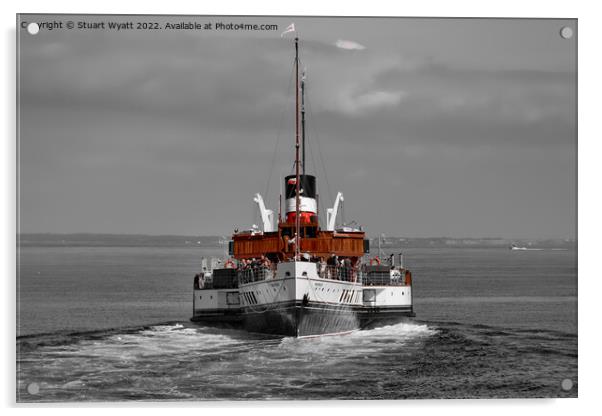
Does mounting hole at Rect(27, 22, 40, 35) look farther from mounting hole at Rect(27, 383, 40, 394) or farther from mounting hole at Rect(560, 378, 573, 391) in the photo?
mounting hole at Rect(560, 378, 573, 391)

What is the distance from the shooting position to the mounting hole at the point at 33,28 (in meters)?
20.5

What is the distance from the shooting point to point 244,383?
21.0 metres

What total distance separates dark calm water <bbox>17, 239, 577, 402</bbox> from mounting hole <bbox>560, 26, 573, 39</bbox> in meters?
4.48

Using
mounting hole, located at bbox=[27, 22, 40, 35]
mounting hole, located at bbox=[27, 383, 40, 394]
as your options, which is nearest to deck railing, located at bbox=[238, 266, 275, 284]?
mounting hole, located at bbox=[27, 383, 40, 394]

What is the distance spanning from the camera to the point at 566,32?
21141mm

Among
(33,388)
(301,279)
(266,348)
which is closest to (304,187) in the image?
(301,279)

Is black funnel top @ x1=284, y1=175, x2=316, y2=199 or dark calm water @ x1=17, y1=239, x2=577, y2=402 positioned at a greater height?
black funnel top @ x1=284, y1=175, x2=316, y2=199

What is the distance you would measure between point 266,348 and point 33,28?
989cm

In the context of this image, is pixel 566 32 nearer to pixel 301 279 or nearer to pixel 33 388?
pixel 301 279

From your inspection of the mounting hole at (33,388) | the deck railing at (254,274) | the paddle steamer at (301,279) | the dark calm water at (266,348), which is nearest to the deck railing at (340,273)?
the paddle steamer at (301,279)

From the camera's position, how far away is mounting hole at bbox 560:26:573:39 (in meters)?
21.1

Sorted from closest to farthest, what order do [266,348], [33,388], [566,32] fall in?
[33,388] < [566,32] < [266,348]

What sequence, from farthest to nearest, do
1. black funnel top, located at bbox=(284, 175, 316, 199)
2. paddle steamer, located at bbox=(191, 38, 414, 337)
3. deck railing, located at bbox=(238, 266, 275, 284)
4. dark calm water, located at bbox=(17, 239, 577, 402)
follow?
1. black funnel top, located at bbox=(284, 175, 316, 199)
2. deck railing, located at bbox=(238, 266, 275, 284)
3. paddle steamer, located at bbox=(191, 38, 414, 337)
4. dark calm water, located at bbox=(17, 239, 577, 402)

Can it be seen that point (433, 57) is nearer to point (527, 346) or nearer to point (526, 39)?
point (526, 39)
